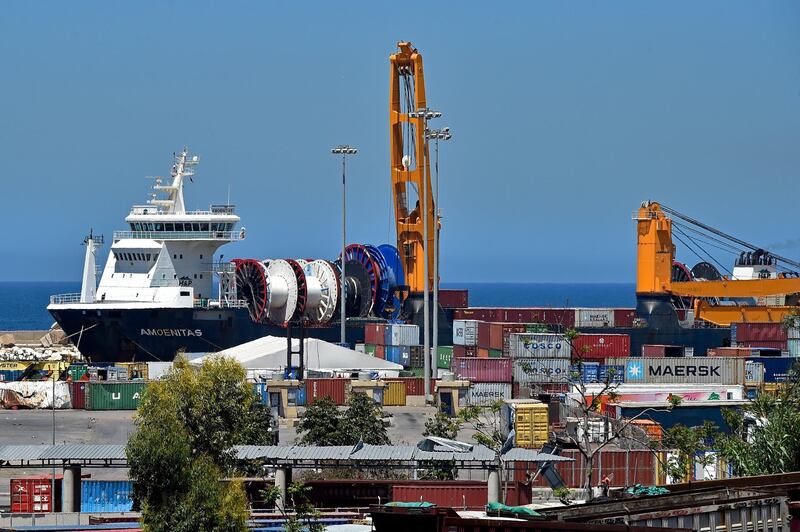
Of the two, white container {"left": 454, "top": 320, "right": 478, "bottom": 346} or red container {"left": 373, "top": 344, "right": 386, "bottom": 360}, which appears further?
red container {"left": 373, "top": 344, "right": 386, "bottom": 360}

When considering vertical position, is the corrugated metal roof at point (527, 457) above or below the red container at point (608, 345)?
below

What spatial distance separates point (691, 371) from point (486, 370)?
822 cm

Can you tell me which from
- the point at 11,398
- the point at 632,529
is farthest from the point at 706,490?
the point at 11,398

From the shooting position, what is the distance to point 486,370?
62.8 m

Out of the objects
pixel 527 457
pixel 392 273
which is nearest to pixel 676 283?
pixel 392 273

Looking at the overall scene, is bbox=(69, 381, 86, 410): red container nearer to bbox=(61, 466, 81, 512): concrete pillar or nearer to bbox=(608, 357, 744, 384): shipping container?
bbox=(608, 357, 744, 384): shipping container

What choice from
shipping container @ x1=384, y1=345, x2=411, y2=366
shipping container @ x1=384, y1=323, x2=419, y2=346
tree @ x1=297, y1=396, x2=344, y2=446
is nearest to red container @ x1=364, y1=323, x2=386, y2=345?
shipping container @ x1=384, y1=323, x2=419, y2=346

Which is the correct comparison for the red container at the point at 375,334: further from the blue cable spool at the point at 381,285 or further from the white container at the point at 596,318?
the white container at the point at 596,318

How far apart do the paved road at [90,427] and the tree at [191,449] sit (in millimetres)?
10820

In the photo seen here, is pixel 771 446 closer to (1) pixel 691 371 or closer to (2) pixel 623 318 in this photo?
(1) pixel 691 371

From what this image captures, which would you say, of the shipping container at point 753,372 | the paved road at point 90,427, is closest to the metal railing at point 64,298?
the paved road at point 90,427

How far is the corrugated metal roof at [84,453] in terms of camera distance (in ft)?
106

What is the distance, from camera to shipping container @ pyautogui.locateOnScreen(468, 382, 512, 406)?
6150cm

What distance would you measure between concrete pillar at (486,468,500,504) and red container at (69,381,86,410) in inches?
1324
